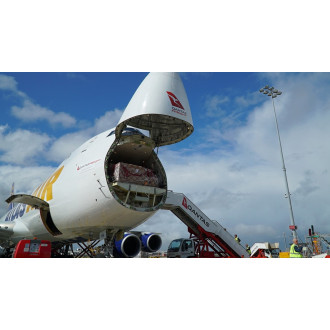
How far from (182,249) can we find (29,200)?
1094 centimetres

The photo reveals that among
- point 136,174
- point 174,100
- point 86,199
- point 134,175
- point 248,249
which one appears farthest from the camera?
point 248,249

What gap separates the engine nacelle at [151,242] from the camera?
569 inches

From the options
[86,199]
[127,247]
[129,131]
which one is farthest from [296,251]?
[86,199]

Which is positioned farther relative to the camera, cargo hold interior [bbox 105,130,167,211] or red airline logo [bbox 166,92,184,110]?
cargo hold interior [bbox 105,130,167,211]

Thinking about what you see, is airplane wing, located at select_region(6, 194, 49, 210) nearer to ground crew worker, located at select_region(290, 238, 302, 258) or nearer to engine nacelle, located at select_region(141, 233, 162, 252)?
engine nacelle, located at select_region(141, 233, 162, 252)

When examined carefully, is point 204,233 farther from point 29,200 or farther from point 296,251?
point 29,200

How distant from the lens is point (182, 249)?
62.5 ft

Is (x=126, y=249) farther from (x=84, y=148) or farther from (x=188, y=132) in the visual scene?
(x=188, y=132)

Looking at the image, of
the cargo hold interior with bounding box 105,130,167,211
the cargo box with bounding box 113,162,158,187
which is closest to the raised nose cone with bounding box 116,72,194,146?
the cargo hold interior with bounding box 105,130,167,211

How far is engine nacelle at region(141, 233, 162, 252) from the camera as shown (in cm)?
1446

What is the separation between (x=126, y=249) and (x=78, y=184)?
113 inches

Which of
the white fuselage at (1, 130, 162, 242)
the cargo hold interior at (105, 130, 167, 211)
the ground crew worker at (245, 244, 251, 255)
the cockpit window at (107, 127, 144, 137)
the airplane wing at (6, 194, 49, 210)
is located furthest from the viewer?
the ground crew worker at (245, 244, 251, 255)

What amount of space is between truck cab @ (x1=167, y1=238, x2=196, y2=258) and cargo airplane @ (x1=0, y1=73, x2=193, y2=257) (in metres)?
8.56

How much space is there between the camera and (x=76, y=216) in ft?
32.5
